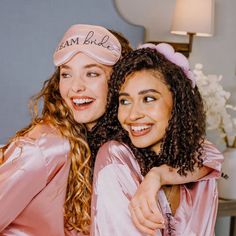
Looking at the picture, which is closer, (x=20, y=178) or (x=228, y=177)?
(x=20, y=178)

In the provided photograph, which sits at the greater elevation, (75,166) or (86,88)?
(86,88)

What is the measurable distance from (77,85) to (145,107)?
0.73 feet

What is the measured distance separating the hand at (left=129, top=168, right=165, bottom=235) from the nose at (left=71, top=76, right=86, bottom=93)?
33 cm

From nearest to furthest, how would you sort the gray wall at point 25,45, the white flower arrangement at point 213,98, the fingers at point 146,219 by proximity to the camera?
1. the fingers at point 146,219
2. the white flower arrangement at point 213,98
3. the gray wall at point 25,45

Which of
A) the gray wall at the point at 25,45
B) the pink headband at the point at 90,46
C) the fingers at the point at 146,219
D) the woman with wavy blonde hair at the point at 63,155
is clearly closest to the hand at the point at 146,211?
the fingers at the point at 146,219

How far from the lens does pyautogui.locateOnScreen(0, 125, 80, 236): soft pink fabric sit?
126cm

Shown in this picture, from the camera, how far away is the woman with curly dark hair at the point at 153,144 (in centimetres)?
115

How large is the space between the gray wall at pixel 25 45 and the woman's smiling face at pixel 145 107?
1302 mm

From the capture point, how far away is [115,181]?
3.80 feet

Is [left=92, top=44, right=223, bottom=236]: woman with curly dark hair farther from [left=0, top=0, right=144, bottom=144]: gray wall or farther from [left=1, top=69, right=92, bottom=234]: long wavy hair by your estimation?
[left=0, top=0, right=144, bottom=144]: gray wall

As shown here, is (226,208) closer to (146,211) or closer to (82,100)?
(82,100)

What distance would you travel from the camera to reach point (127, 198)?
115 centimetres

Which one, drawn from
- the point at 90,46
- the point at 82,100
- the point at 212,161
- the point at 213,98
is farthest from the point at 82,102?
the point at 213,98

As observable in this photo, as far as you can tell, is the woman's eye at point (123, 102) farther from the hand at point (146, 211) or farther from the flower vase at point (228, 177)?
the flower vase at point (228, 177)
